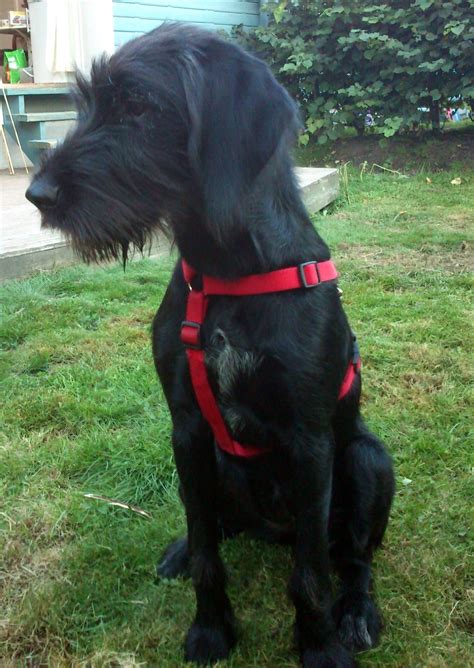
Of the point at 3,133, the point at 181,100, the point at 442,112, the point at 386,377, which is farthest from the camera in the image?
the point at 442,112

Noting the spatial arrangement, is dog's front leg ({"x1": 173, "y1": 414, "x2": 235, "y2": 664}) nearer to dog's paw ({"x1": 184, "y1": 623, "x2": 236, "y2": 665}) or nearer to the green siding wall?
dog's paw ({"x1": 184, "y1": 623, "x2": 236, "y2": 665})

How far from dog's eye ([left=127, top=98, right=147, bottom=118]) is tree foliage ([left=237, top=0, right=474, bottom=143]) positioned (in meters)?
7.72

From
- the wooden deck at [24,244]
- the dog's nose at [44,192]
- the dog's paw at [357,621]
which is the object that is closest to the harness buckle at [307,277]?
the dog's nose at [44,192]

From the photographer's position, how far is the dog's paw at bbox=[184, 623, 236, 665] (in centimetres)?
219

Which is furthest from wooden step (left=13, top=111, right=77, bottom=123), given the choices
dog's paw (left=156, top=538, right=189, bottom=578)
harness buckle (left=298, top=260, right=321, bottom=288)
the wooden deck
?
harness buckle (left=298, top=260, right=321, bottom=288)

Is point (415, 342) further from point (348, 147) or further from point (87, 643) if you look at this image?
point (348, 147)

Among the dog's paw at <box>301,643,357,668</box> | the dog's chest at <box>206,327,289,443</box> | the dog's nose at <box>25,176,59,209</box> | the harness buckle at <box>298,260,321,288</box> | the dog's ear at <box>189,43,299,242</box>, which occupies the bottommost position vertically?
the dog's paw at <box>301,643,357,668</box>

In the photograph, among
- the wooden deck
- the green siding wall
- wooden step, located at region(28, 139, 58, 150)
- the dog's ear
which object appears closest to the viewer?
the dog's ear

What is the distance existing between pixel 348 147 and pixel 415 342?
21.1 feet

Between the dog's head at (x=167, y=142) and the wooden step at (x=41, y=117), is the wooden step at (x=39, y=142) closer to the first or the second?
the wooden step at (x=41, y=117)

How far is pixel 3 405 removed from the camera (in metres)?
3.55

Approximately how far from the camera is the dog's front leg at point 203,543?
2160mm

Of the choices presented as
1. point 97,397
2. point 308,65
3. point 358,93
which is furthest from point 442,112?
point 97,397

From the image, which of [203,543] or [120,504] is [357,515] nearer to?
[203,543]
